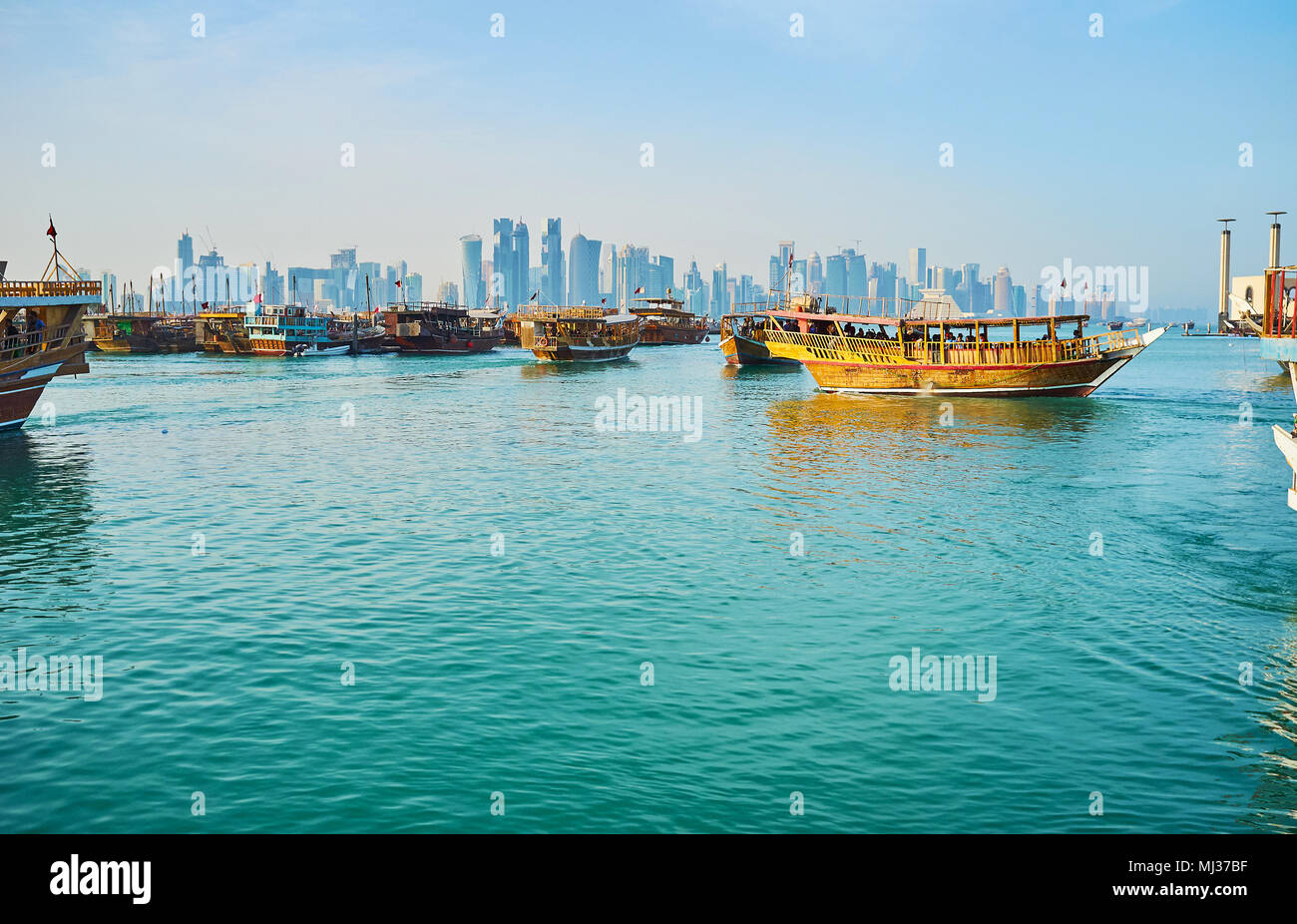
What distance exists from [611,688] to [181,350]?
465 feet

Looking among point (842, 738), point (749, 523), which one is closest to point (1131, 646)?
point (842, 738)

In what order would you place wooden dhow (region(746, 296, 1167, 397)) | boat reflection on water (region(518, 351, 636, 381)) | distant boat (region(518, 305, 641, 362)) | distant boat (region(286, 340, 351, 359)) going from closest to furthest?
wooden dhow (region(746, 296, 1167, 397))
boat reflection on water (region(518, 351, 636, 381))
distant boat (region(518, 305, 641, 362))
distant boat (region(286, 340, 351, 359))

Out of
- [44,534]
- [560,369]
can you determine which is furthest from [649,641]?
[560,369]

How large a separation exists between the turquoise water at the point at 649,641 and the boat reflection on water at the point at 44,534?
144mm

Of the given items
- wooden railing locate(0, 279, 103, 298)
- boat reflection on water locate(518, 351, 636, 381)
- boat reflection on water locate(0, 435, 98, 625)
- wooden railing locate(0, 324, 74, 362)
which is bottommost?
boat reflection on water locate(0, 435, 98, 625)

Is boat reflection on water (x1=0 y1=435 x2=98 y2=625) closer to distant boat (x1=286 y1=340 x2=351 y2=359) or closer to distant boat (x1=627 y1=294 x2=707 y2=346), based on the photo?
distant boat (x1=286 y1=340 x2=351 y2=359)

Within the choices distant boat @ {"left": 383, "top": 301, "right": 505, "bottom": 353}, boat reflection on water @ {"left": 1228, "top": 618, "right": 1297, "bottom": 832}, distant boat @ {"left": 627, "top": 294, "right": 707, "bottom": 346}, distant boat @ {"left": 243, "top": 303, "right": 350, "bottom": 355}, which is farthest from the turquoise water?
distant boat @ {"left": 627, "top": 294, "right": 707, "bottom": 346}

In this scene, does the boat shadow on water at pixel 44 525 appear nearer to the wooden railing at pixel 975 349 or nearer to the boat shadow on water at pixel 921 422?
the boat shadow on water at pixel 921 422

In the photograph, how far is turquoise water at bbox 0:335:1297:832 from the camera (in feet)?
34.0

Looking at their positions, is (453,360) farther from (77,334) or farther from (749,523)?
(749,523)

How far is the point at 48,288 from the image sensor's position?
42.3m

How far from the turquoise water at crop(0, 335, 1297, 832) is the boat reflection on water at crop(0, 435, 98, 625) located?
144 millimetres

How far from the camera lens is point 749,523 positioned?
78.9 feet
